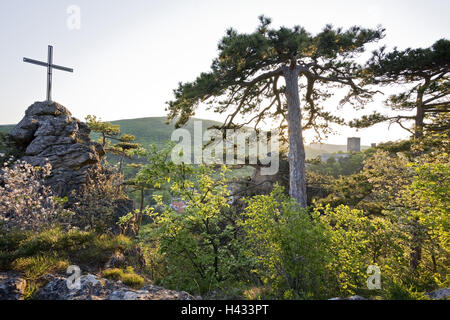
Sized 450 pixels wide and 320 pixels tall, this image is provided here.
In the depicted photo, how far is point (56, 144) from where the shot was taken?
A: 8484 millimetres

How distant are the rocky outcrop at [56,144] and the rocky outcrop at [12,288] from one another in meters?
5.06

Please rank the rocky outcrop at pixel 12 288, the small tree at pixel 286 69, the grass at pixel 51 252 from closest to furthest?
1. the rocky outcrop at pixel 12 288
2. the grass at pixel 51 252
3. the small tree at pixel 286 69

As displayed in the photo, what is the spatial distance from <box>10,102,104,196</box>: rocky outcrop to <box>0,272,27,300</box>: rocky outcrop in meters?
5.06

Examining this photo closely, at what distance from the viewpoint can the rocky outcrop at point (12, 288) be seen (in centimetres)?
260

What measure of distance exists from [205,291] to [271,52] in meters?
7.88

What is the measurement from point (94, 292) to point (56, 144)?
8209mm

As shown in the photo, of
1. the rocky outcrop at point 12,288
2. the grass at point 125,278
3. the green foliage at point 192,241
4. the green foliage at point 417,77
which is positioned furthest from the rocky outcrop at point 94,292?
the green foliage at point 417,77

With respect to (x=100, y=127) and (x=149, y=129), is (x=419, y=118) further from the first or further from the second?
(x=149, y=129)

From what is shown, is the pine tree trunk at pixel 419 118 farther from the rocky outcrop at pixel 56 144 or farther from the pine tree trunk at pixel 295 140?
the rocky outcrop at pixel 56 144

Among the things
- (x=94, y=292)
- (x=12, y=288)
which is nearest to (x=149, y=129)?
(x=12, y=288)

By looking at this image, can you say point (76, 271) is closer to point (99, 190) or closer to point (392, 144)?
point (99, 190)

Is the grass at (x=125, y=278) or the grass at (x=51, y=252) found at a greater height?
the grass at (x=51, y=252)
